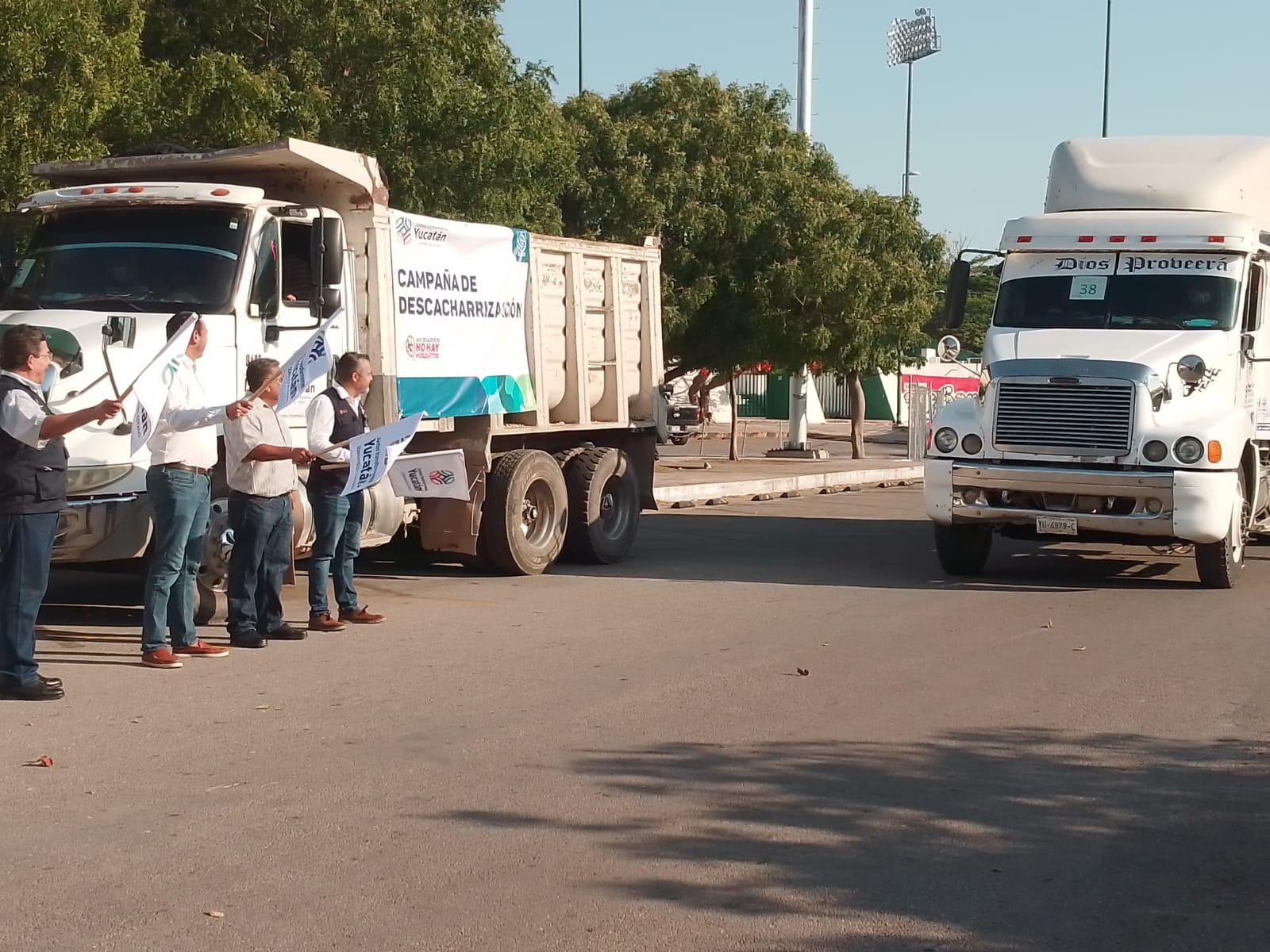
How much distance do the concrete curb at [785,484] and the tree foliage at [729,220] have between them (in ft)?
7.01

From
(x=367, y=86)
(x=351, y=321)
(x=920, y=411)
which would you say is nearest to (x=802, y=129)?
(x=920, y=411)

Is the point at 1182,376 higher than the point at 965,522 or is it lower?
higher

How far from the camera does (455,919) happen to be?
4973 millimetres

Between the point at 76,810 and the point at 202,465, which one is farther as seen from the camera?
the point at 202,465

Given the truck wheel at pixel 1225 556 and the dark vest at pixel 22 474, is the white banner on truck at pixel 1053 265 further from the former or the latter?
the dark vest at pixel 22 474

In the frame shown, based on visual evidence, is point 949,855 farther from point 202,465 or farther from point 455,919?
point 202,465

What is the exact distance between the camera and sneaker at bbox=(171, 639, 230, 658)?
30.7 feet

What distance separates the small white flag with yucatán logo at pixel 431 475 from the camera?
36.7 ft

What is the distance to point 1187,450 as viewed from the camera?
12391 millimetres

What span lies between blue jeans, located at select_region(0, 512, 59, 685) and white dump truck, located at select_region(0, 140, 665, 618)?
61.5 inches

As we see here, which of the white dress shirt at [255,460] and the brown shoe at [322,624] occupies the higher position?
the white dress shirt at [255,460]

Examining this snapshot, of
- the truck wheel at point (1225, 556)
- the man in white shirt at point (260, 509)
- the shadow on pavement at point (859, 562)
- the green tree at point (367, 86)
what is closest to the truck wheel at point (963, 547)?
the shadow on pavement at point (859, 562)

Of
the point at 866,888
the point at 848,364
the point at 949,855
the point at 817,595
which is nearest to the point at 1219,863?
the point at 949,855

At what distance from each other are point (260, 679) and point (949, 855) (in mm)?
4352
